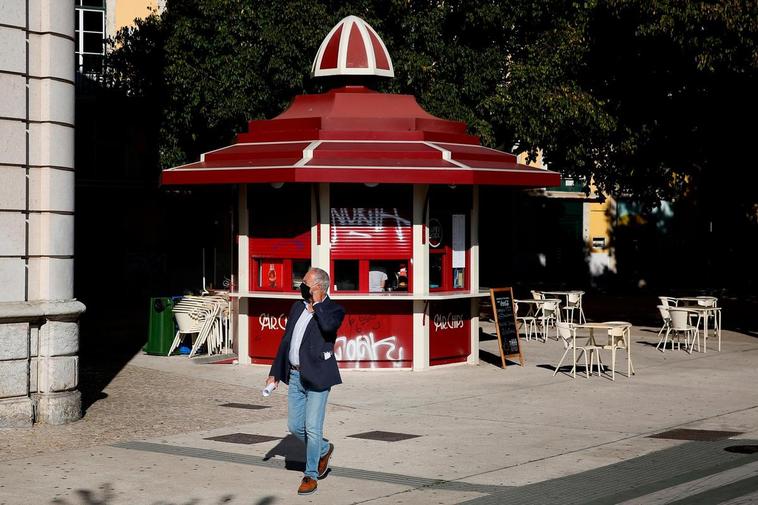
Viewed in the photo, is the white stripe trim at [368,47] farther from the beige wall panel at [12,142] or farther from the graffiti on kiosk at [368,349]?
the beige wall panel at [12,142]

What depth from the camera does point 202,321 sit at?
2059cm

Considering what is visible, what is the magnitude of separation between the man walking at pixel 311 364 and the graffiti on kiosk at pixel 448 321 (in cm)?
843

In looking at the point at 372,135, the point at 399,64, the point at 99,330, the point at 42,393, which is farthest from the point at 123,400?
the point at 399,64

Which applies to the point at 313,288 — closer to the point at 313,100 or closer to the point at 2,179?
the point at 2,179

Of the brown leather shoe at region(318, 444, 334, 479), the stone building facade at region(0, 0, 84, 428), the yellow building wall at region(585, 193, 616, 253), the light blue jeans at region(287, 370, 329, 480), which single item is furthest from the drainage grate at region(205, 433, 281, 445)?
the yellow building wall at region(585, 193, 616, 253)

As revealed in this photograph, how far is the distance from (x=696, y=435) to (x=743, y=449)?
0.90 metres

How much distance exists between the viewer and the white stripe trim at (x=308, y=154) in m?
17.3

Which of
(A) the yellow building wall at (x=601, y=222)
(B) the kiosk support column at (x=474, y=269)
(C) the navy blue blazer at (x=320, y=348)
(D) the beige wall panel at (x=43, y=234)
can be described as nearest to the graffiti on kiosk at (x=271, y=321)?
(B) the kiosk support column at (x=474, y=269)

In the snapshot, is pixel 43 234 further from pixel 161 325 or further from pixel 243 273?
pixel 161 325

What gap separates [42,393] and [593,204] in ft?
111

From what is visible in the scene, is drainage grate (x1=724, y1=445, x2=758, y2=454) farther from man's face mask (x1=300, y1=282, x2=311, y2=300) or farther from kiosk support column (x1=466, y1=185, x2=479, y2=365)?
kiosk support column (x1=466, y1=185, x2=479, y2=365)

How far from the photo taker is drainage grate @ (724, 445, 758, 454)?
11742mm

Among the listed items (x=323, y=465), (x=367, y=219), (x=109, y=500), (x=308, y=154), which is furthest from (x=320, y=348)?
(x=367, y=219)

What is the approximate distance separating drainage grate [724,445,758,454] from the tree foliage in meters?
10.2
